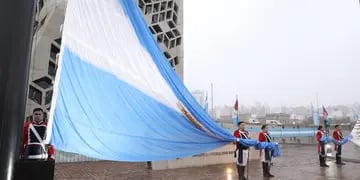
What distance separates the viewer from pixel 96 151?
234cm

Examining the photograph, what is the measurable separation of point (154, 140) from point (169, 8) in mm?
13799

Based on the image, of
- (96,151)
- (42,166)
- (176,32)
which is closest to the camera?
(42,166)

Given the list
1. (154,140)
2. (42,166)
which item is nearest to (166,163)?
(154,140)

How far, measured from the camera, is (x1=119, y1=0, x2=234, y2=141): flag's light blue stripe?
2.92 m

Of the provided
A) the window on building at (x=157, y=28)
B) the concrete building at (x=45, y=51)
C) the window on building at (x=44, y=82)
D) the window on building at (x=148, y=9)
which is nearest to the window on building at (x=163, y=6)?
the window on building at (x=148, y=9)

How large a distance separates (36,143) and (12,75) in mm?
843

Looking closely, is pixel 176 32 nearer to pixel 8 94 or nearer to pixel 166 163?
pixel 166 163

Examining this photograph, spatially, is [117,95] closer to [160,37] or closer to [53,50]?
[53,50]

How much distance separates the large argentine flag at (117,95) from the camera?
2.23 meters

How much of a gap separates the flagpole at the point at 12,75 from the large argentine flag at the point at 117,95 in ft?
0.77

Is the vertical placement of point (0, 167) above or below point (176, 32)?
below

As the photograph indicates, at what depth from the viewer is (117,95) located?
256 cm

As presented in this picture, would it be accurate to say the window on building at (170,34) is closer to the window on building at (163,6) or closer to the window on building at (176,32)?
the window on building at (176,32)

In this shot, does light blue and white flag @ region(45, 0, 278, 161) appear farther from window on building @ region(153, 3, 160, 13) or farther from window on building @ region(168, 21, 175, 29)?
window on building @ region(168, 21, 175, 29)
